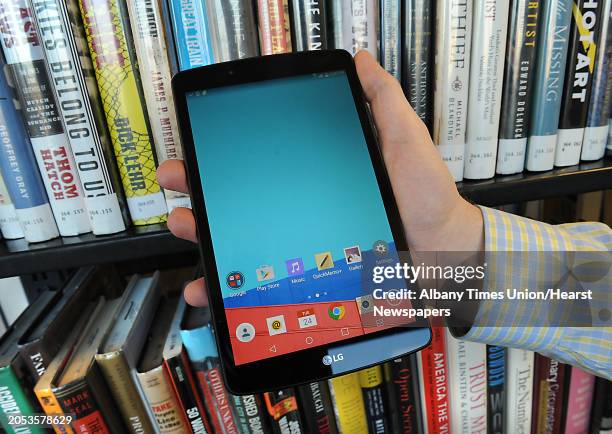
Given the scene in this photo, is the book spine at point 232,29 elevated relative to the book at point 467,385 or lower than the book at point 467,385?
elevated

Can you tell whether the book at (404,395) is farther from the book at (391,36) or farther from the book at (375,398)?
the book at (391,36)

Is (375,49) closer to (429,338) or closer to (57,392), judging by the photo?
(429,338)

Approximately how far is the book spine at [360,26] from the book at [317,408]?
0.38 meters

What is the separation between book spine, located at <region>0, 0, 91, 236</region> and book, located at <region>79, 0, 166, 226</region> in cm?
4

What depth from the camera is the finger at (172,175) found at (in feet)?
1.24

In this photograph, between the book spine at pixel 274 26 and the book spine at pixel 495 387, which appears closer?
the book spine at pixel 274 26

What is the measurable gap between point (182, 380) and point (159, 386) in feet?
0.08

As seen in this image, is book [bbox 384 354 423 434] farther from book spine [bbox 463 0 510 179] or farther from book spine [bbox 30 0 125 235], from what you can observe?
book spine [bbox 30 0 125 235]

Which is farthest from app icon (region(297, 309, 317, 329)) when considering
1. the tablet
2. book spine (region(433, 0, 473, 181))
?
book spine (region(433, 0, 473, 181))

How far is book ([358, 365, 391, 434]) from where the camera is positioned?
1.67ft

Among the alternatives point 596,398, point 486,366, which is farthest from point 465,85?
point 596,398

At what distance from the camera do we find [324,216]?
0.41m

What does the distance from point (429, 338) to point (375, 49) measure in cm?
28

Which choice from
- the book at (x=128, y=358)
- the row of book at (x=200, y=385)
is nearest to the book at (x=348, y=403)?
the row of book at (x=200, y=385)
